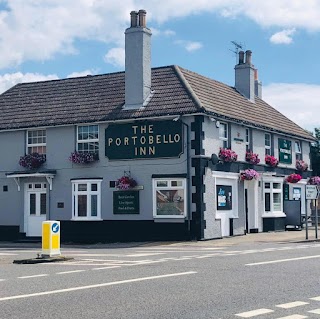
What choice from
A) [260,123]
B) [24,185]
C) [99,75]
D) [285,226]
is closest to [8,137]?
[24,185]

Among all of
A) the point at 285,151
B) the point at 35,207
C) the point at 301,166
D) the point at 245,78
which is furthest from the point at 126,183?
the point at 301,166

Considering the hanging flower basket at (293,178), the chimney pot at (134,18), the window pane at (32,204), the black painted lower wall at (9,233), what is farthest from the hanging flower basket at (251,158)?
the black painted lower wall at (9,233)

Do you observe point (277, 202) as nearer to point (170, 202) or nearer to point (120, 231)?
point (170, 202)

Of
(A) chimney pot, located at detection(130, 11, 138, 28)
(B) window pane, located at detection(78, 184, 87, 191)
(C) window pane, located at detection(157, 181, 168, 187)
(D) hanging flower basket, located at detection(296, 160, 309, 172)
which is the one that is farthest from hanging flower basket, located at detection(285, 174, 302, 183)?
(A) chimney pot, located at detection(130, 11, 138, 28)

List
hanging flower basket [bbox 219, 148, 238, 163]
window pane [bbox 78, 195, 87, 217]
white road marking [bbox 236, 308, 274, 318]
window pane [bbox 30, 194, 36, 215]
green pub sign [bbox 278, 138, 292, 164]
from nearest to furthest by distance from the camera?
white road marking [bbox 236, 308, 274, 318]
hanging flower basket [bbox 219, 148, 238, 163]
window pane [bbox 78, 195, 87, 217]
window pane [bbox 30, 194, 36, 215]
green pub sign [bbox 278, 138, 292, 164]

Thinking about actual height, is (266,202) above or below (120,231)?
above

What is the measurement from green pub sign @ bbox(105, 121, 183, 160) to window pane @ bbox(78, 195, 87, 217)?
92.0 inches

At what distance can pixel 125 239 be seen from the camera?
90.8ft

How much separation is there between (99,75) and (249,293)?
2394cm

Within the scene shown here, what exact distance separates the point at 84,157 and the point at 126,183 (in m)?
2.63

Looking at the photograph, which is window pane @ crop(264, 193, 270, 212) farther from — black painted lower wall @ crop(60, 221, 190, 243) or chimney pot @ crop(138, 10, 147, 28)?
chimney pot @ crop(138, 10, 147, 28)

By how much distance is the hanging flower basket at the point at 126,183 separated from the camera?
27.2 meters

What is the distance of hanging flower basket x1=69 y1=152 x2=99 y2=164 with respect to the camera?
28438mm

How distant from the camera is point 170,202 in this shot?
26.9 meters
